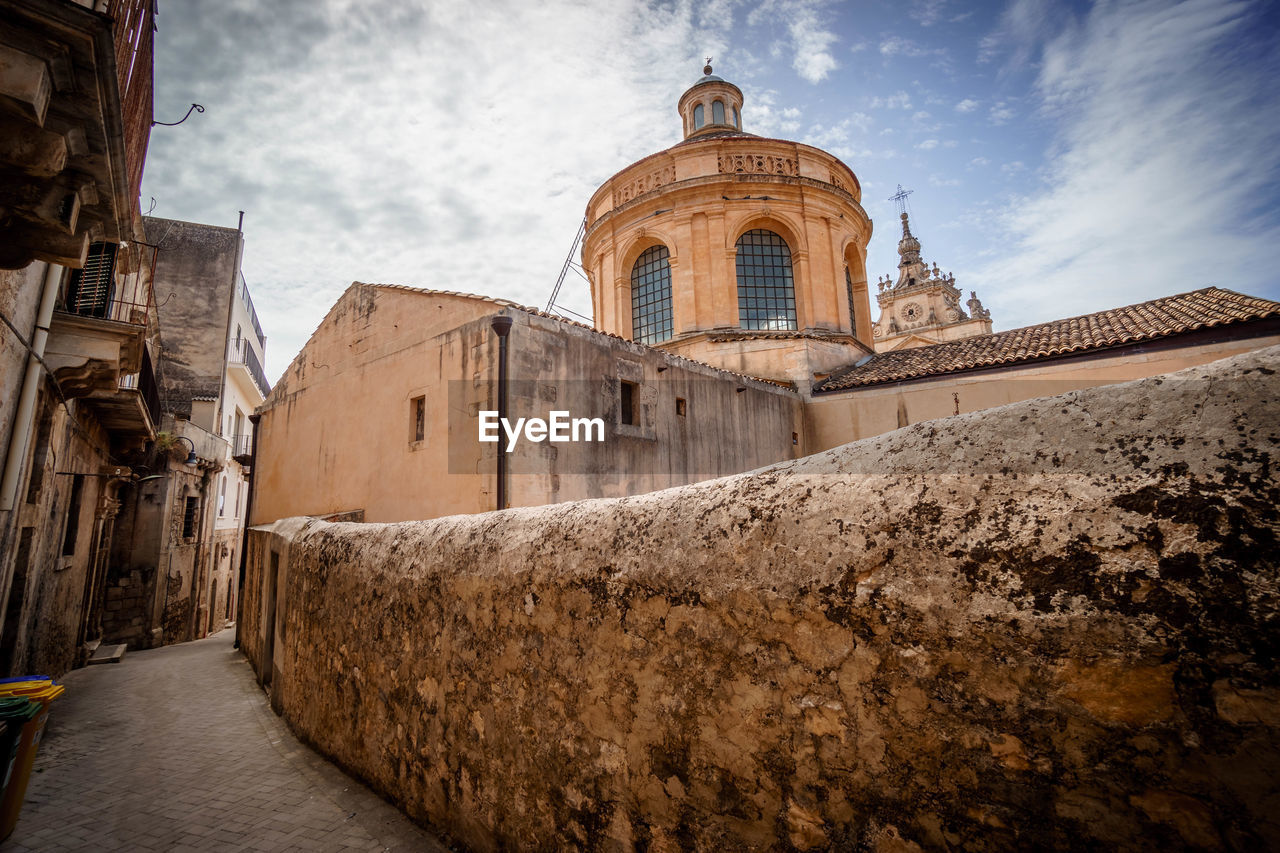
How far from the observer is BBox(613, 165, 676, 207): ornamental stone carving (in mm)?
17672

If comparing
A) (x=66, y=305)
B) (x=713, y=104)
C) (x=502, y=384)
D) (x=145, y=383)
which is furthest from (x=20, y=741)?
(x=713, y=104)

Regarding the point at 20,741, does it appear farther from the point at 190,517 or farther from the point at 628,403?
→ the point at 190,517

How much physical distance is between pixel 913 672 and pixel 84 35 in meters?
4.92

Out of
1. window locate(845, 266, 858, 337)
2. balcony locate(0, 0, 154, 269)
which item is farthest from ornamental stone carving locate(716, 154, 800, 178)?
balcony locate(0, 0, 154, 269)

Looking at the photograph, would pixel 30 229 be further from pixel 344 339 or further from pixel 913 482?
pixel 344 339

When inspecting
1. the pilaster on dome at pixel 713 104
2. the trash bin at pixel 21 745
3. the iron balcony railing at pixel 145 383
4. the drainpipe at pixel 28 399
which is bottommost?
the trash bin at pixel 21 745

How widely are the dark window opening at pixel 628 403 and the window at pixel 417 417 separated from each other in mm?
3284

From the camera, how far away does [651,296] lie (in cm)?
1797

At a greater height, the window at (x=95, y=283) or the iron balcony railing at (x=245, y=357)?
the iron balcony railing at (x=245, y=357)

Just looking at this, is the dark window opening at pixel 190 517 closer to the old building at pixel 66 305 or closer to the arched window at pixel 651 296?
the old building at pixel 66 305

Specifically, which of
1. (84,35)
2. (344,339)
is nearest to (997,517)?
(84,35)

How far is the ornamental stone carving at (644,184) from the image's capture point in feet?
58.0

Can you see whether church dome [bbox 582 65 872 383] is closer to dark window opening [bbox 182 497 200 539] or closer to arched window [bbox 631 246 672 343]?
Result: arched window [bbox 631 246 672 343]

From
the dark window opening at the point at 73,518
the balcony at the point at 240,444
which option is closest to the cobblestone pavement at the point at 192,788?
the dark window opening at the point at 73,518
